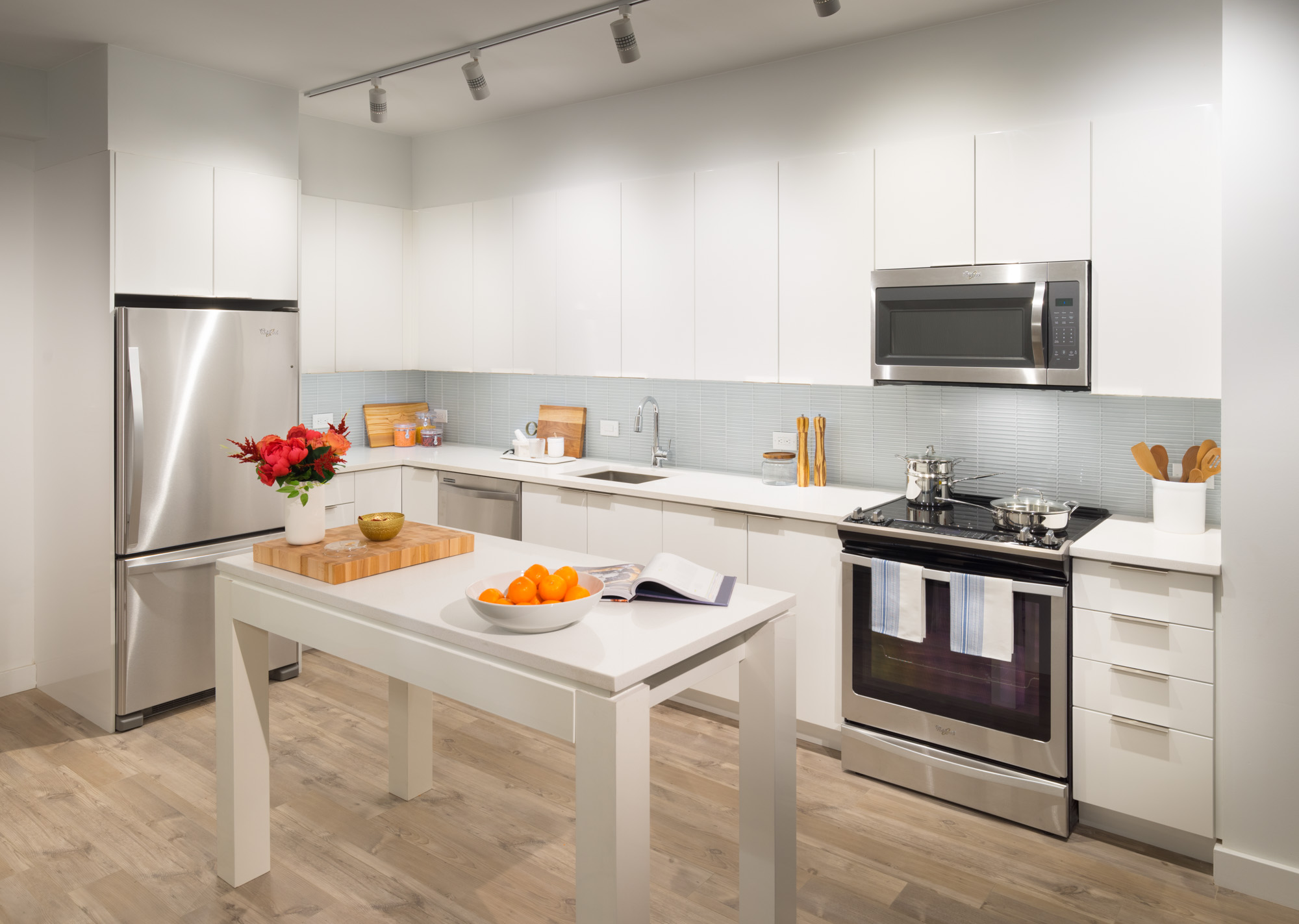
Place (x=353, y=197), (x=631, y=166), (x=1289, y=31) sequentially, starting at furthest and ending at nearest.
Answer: (x=353, y=197) → (x=631, y=166) → (x=1289, y=31)

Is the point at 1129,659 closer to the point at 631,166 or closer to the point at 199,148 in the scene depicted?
the point at 631,166

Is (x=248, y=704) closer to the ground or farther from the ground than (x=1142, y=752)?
farther from the ground

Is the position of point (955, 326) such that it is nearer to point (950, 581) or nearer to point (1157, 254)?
point (1157, 254)

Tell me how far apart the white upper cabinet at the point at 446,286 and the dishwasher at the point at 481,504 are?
782mm

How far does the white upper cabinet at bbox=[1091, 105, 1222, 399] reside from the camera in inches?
106

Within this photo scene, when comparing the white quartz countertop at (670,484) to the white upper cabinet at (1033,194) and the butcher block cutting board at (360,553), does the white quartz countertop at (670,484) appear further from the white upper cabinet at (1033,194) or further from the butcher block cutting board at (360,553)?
the butcher block cutting board at (360,553)

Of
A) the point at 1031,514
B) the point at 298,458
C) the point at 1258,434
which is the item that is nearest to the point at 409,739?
the point at 298,458

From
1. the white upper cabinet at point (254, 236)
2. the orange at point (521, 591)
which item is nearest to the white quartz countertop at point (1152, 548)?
the orange at point (521, 591)

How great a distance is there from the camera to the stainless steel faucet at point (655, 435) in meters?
4.42

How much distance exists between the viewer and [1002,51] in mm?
3150

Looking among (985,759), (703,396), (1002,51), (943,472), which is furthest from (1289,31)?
(703,396)

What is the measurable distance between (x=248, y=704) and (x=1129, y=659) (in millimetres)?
2624

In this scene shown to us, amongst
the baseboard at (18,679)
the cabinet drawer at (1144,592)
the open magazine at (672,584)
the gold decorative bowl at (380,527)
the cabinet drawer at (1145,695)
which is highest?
the gold decorative bowl at (380,527)

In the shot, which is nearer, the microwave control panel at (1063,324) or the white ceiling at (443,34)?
the microwave control panel at (1063,324)
